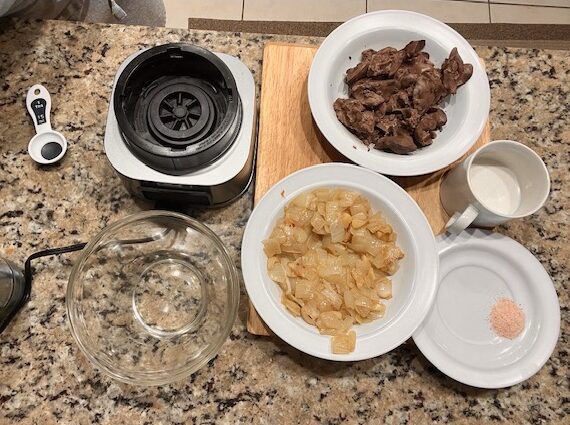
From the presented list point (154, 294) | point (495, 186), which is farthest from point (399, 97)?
point (154, 294)

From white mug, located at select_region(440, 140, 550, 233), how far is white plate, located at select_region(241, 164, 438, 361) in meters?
0.07

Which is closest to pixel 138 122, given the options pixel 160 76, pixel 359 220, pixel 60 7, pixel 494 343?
pixel 160 76

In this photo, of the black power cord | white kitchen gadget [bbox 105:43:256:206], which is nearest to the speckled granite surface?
the black power cord

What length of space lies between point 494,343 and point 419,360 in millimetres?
123

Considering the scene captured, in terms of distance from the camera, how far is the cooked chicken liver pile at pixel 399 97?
972 millimetres

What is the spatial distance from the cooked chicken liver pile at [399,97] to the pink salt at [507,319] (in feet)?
0.98

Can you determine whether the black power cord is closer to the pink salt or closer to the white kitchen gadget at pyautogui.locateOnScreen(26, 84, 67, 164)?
the white kitchen gadget at pyautogui.locateOnScreen(26, 84, 67, 164)

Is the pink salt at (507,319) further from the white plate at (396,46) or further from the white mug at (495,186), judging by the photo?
the white plate at (396,46)

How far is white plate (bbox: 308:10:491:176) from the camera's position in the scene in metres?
0.96

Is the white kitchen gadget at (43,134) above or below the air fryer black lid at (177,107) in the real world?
below

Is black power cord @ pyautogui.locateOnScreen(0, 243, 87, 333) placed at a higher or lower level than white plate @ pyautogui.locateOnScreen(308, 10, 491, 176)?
lower

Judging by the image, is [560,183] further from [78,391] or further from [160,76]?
[78,391]

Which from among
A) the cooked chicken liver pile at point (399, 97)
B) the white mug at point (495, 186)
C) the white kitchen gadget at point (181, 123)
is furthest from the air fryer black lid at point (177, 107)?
the white mug at point (495, 186)

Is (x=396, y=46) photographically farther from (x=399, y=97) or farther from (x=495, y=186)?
(x=495, y=186)
